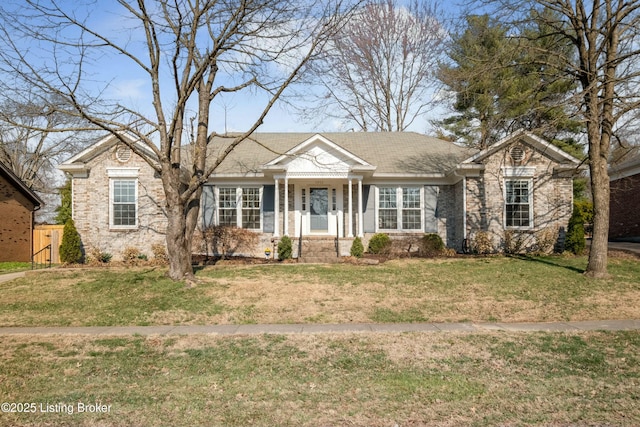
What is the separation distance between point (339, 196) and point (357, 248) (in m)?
3.06

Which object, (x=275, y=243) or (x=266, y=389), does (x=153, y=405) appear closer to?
(x=266, y=389)

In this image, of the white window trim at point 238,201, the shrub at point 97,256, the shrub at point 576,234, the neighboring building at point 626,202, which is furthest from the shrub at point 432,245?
the shrub at point 97,256

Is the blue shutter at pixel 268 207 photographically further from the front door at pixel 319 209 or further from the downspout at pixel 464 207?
the downspout at pixel 464 207

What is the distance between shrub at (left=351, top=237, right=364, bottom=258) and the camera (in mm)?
17156

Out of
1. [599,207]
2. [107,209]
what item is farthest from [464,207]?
[107,209]

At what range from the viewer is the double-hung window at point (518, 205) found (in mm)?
18000

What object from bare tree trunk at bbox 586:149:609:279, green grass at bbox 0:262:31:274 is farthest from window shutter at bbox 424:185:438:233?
green grass at bbox 0:262:31:274

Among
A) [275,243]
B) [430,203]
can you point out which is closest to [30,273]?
[275,243]

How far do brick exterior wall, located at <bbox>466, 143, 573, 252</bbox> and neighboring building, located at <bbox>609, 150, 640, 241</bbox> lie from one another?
21.7 ft

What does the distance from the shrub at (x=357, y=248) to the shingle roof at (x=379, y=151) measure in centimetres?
322

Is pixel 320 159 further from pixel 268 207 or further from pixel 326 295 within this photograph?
pixel 326 295

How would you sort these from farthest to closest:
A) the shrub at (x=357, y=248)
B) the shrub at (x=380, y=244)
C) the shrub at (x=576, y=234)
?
the shrub at (x=380, y=244), the shrub at (x=357, y=248), the shrub at (x=576, y=234)

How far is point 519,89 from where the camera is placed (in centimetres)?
2641

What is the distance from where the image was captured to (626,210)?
2405cm
